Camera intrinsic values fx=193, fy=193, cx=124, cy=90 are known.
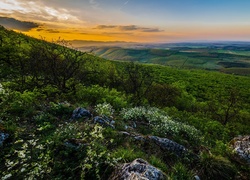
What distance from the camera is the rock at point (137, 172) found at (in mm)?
4652

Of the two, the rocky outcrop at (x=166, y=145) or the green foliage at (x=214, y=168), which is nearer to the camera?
the green foliage at (x=214, y=168)

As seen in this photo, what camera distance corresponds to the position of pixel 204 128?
15.9 meters

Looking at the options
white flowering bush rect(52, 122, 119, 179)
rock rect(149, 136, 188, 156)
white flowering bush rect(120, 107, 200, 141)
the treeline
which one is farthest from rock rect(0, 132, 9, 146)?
the treeline

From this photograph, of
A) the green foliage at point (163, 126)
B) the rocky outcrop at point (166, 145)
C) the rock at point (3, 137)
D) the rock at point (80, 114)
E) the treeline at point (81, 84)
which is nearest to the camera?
the rock at point (3, 137)

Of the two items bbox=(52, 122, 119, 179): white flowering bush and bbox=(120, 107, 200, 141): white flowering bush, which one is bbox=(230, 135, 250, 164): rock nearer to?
bbox=(120, 107, 200, 141): white flowering bush

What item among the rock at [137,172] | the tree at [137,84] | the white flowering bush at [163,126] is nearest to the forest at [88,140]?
A: the white flowering bush at [163,126]

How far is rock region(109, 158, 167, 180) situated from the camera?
465cm

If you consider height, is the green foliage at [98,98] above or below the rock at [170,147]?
below

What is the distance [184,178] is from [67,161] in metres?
3.53

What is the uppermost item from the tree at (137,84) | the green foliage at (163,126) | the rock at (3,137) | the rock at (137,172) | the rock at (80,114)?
the rock at (137,172)

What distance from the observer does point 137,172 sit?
4793 millimetres

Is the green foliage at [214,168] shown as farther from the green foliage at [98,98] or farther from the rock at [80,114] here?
the green foliage at [98,98]

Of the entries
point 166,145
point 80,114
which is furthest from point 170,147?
point 80,114

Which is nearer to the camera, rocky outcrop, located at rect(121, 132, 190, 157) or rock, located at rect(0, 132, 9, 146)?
rock, located at rect(0, 132, 9, 146)
